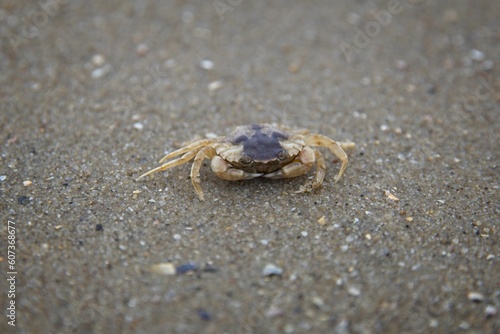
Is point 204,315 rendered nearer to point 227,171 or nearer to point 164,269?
point 164,269

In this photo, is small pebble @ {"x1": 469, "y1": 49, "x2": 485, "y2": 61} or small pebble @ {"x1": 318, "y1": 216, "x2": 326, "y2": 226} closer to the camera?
small pebble @ {"x1": 318, "y1": 216, "x2": 326, "y2": 226}

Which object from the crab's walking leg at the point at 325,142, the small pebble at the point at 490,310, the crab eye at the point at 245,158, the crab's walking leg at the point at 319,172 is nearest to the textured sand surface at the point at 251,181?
the small pebble at the point at 490,310

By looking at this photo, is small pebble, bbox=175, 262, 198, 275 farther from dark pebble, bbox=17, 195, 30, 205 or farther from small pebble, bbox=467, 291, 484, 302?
small pebble, bbox=467, 291, 484, 302

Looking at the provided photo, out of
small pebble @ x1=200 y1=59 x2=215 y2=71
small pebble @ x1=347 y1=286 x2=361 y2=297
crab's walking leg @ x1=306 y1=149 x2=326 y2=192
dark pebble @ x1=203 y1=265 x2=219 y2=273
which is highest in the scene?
crab's walking leg @ x1=306 y1=149 x2=326 y2=192

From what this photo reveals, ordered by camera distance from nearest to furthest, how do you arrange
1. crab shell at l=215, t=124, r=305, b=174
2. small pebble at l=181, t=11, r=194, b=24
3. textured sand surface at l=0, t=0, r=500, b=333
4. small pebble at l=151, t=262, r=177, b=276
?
1. textured sand surface at l=0, t=0, r=500, b=333
2. small pebble at l=151, t=262, r=177, b=276
3. crab shell at l=215, t=124, r=305, b=174
4. small pebble at l=181, t=11, r=194, b=24

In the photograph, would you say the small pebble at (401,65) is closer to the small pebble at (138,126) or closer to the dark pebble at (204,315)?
the small pebble at (138,126)

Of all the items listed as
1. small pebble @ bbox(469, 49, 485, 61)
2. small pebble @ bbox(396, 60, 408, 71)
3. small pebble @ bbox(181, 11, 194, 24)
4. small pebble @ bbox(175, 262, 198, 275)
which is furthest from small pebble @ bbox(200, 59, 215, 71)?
small pebble @ bbox(469, 49, 485, 61)

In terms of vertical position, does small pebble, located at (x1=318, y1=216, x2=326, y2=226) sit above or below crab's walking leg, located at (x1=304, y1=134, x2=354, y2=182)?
below
